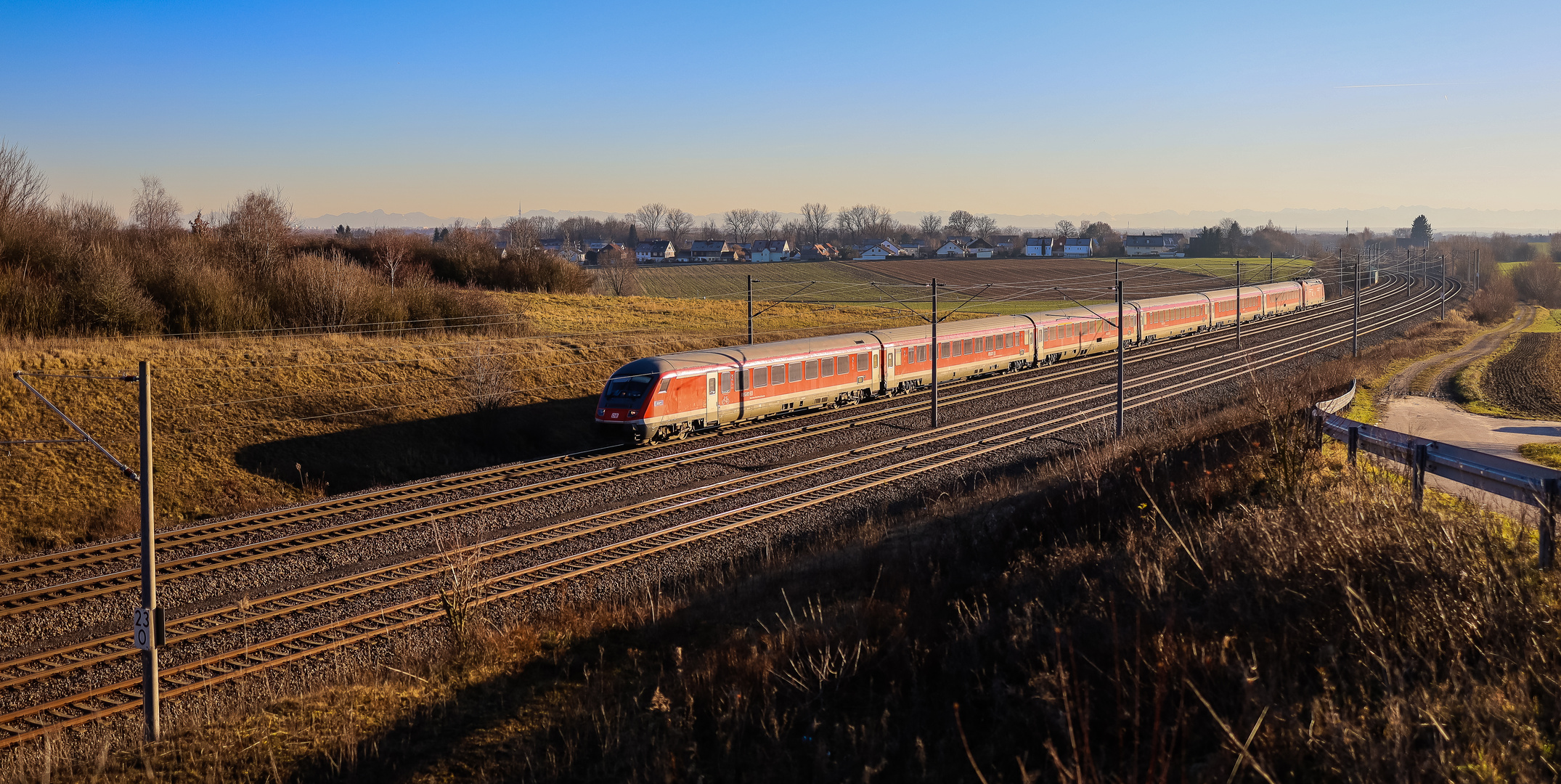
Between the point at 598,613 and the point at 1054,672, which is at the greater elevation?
the point at 1054,672

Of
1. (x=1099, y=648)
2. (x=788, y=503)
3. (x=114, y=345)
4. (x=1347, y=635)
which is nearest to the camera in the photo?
(x=1347, y=635)

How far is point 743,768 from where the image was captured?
295 inches

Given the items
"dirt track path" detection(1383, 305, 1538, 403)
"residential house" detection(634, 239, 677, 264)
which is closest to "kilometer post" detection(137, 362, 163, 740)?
"dirt track path" detection(1383, 305, 1538, 403)

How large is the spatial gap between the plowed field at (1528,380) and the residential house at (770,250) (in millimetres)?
115589

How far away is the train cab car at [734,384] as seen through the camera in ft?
84.7

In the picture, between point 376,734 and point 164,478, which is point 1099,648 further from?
point 164,478

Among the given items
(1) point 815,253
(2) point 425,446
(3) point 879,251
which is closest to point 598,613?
(2) point 425,446

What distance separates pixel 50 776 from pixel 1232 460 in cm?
1333

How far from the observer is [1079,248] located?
161m

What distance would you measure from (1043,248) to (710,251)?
2148 inches


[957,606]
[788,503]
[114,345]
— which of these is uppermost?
[114,345]

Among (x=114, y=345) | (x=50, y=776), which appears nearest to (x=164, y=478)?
(x=114, y=345)

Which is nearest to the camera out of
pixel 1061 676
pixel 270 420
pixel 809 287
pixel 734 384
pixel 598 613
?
pixel 1061 676

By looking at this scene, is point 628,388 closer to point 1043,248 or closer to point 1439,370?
point 1439,370
